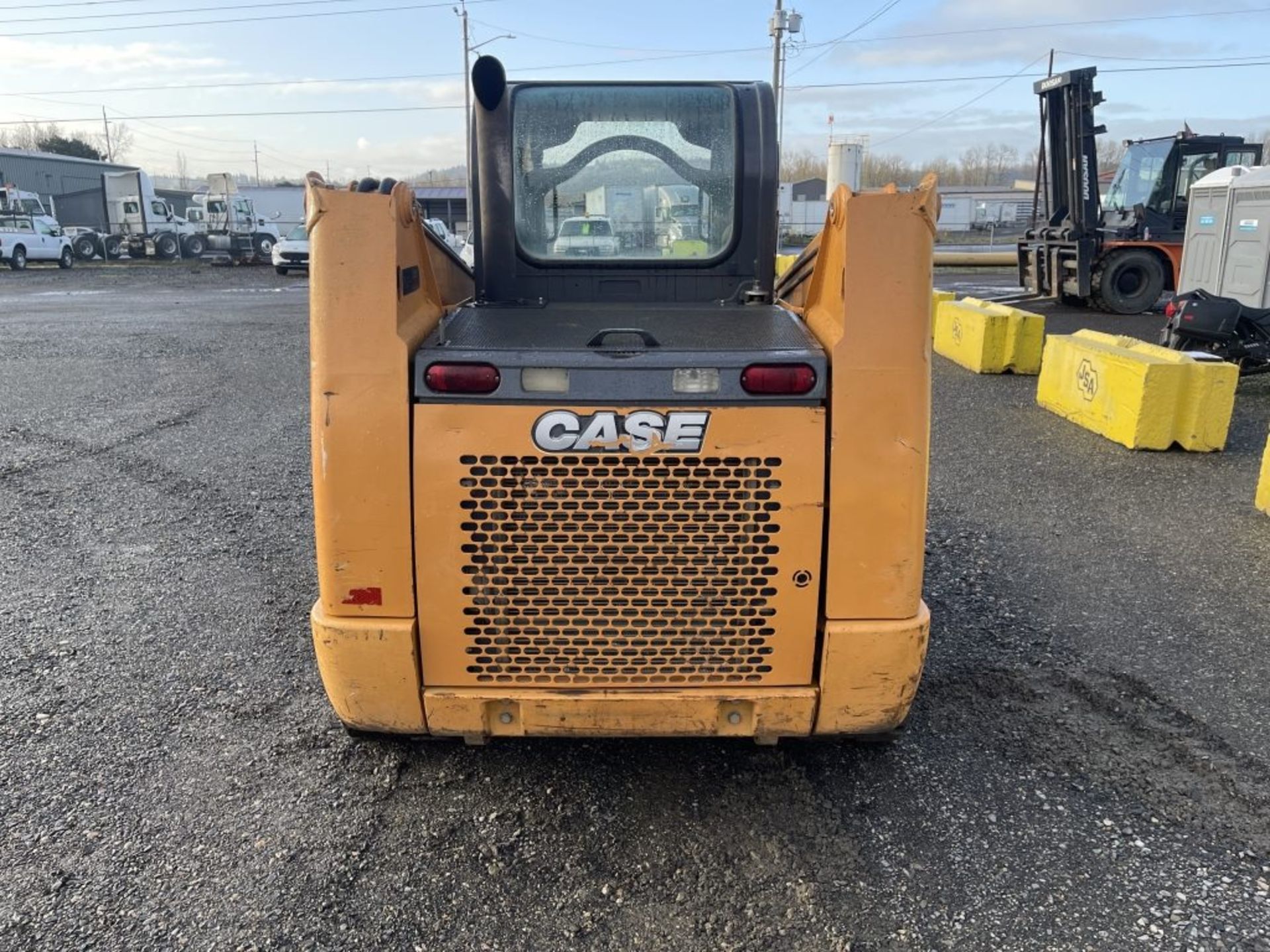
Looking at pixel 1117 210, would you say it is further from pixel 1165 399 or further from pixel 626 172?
pixel 626 172

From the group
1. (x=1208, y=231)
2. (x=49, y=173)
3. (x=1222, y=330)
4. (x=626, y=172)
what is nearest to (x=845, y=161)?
(x=1208, y=231)

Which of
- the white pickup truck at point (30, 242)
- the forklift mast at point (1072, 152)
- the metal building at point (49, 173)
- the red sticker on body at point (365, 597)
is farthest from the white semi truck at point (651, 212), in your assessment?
the metal building at point (49, 173)

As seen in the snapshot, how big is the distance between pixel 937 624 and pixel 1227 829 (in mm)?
Answer: 1745

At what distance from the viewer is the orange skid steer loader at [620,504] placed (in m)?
2.72

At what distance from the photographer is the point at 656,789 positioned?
3359mm

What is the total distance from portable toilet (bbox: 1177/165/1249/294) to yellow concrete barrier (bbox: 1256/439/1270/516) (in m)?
6.08

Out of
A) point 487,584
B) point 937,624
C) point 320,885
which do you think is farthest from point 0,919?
point 937,624

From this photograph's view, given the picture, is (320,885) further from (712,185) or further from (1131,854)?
(712,185)

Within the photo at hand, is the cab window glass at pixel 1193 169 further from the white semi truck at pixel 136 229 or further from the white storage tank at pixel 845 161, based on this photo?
the white semi truck at pixel 136 229

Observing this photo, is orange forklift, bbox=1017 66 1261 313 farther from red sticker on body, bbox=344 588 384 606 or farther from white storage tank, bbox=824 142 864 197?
red sticker on body, bbox=344 588 384 606

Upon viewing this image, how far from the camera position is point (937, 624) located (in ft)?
15.5

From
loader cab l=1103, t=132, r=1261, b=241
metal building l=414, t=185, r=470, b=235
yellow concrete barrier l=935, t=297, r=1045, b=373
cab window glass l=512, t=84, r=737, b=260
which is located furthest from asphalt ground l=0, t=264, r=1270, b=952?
metal building l=414, t=185, r=470, b=235

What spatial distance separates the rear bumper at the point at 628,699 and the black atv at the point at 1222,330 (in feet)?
29.5

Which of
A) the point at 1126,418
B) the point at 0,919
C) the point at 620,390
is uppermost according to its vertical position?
the point at 620,390
